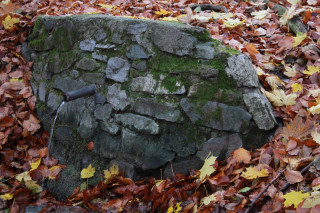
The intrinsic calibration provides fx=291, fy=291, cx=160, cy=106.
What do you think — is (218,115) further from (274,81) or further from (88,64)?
(88,64)

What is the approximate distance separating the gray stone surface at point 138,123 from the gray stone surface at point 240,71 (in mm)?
728

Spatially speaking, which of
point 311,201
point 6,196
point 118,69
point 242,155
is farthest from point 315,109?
point 6,196

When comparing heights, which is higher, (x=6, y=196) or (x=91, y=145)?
(x=91, y=145)

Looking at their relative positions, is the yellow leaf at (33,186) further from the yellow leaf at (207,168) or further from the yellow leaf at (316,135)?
the yellow leaf at (316,135)

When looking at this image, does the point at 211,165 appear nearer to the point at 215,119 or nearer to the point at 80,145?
the point at 215,119

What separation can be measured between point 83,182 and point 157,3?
2.42m

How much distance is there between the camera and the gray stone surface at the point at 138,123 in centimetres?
240

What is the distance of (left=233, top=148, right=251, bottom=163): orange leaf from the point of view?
6.82 ft

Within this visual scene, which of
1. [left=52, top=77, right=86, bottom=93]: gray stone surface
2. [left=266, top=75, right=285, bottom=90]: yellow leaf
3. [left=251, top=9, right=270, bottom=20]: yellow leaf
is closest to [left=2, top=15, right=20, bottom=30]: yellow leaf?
[left=52, top=77, right=86, bottom=93]: gray stone surface

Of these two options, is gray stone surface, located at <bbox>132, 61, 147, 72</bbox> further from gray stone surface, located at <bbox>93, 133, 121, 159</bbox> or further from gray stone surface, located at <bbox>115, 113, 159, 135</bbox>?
gray stone surface, located at <bbox>93, 133, 121, 159</bbox>

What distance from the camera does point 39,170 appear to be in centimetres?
277

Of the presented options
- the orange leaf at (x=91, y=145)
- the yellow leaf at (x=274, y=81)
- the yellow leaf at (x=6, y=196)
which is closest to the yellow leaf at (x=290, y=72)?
the yellow leaf at (x=274, y=81)

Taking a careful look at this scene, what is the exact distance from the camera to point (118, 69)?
2.60 m

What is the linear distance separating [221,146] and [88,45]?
156cm
